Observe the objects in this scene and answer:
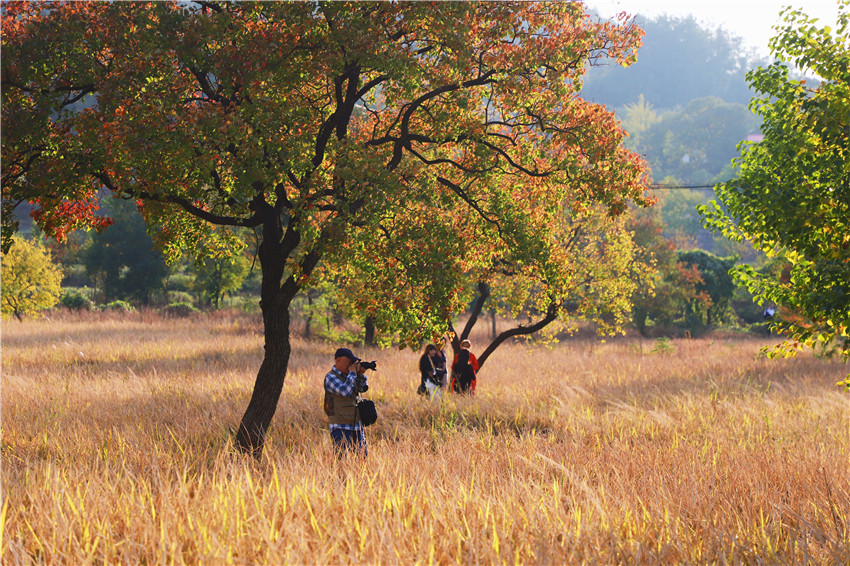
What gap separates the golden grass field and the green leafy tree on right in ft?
6.21

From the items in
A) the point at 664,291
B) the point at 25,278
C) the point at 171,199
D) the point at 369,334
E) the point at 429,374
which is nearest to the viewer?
the point at 171,199

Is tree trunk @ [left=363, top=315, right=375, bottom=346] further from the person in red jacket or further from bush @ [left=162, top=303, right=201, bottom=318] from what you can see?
bush @ [left=162, top=303, right=201, bottom=318]

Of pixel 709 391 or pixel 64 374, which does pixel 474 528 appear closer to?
pixel 709 391

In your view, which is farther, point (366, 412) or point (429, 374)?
point (429, 374)

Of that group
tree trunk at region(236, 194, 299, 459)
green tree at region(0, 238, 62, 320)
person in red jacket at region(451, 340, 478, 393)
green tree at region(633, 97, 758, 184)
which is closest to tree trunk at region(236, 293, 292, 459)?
tree trunk at region(236, 194, 299, 459)

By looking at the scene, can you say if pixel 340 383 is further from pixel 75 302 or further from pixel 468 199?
pixel 75 302

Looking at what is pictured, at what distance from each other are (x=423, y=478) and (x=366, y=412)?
5.79 ft

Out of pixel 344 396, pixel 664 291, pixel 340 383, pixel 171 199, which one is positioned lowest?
pixel 344 396

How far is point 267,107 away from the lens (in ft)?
22.6

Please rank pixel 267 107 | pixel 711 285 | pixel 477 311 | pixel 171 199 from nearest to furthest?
pixel 267 107
pixel 171 199
pixel 477 311
pixel 711 285

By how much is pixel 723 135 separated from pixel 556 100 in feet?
545

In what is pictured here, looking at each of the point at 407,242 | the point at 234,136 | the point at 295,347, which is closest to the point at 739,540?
the point at 407,242

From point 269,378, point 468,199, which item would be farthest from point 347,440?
point 468,199

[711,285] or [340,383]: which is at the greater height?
[711,285]
